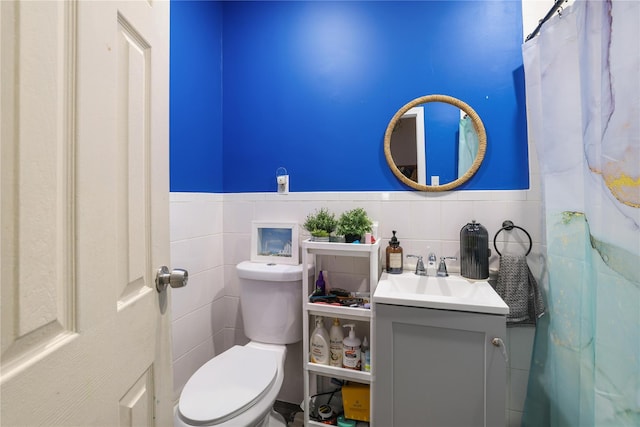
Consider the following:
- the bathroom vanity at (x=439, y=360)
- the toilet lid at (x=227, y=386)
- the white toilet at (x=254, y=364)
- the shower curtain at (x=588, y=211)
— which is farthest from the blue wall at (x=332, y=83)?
the toilet lid at (x=227, y=386)

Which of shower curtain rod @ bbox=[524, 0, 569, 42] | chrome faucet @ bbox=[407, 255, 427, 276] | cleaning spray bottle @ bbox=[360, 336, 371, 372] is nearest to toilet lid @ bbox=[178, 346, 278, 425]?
cleaning spray bottle @ bbox=[360, 336, 371, 372]

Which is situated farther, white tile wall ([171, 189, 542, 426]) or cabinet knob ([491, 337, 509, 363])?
white tile wall ([171, 189, 542, 426])

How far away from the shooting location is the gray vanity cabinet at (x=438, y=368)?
96 cm

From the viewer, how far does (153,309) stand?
0.63 meters

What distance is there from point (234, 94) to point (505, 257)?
1.68m

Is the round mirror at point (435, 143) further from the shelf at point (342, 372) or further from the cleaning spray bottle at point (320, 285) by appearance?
the shelf at point (342, 372)

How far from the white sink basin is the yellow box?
1.72 feet

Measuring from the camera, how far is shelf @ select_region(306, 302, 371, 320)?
1.21 metres

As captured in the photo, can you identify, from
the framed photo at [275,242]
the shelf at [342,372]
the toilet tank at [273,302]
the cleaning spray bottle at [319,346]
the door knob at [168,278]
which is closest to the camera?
the door knob at [168,278]

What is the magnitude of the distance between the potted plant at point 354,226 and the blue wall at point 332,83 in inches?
9.9

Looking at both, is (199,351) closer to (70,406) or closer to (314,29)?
(70,406)

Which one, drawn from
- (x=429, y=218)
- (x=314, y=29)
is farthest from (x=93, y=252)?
(x=314, y=29)

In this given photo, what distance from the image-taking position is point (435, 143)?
1385 millimetres

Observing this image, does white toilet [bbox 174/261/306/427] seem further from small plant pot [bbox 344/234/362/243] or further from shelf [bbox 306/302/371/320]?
small plant pot [bbox 344/234/362/243]
